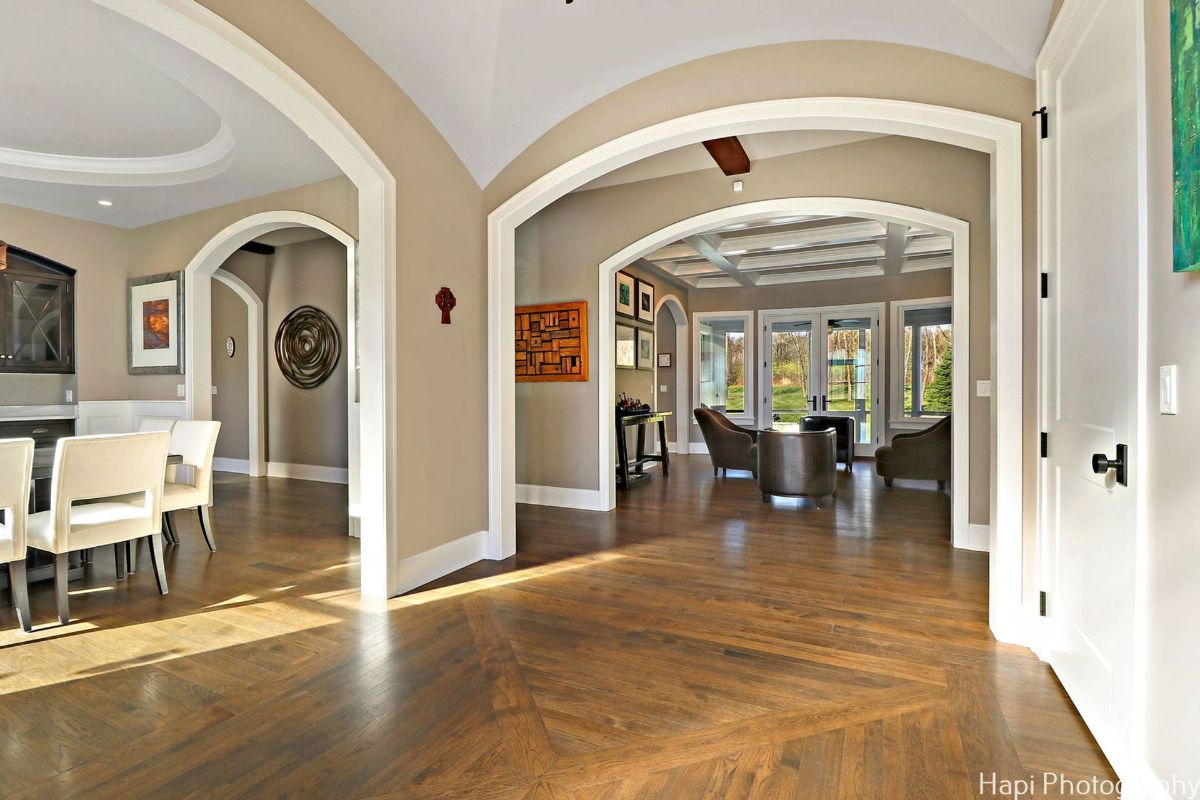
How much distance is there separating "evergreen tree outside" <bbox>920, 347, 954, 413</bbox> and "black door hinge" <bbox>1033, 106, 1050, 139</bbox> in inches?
275

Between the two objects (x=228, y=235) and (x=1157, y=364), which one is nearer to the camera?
(x=1157, y=364)

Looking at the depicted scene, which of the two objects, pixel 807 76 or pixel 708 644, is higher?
pixel 807 76

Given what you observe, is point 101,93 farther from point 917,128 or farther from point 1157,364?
point 1157,364

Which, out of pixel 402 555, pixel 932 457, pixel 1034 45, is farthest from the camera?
pixel 932 457

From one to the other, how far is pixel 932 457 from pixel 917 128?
4235mm

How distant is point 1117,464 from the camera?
173cm

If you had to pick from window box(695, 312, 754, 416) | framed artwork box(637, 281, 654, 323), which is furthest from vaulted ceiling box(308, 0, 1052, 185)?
window box(695, 312, 754, 416)

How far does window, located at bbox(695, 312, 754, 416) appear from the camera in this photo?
10125 millimetres

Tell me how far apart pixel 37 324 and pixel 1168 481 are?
855 centimetres

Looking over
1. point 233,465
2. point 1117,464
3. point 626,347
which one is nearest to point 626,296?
point 626,347

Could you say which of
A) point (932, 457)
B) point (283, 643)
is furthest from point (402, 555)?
point (932, 457)

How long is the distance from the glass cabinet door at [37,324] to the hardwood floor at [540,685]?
3259 mm

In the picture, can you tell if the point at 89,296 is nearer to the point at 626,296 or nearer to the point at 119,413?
the point at 119,413

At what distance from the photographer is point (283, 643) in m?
2.69
